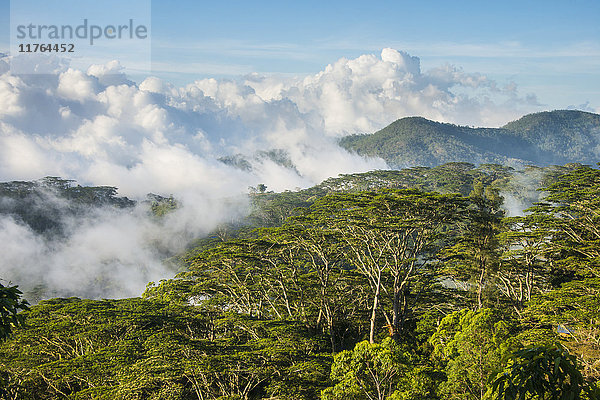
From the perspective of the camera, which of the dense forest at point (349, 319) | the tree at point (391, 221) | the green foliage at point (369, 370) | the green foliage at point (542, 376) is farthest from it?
the tree at point (391, 221)

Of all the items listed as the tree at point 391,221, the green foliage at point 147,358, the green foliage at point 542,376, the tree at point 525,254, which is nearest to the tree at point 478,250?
the tree at point 525,254

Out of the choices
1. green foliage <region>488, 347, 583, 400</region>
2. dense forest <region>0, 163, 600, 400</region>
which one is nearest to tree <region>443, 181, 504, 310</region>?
dense forest <region>0, 163, 600, 400</region>

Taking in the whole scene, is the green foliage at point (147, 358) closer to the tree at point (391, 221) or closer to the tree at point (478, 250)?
the tree at point (391, 221)

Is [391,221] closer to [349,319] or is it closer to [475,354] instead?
[349,319]

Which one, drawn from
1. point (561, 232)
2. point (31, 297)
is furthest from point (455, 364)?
point (31, 297)

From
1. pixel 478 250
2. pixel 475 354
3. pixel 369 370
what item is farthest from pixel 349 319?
pixel 475 354

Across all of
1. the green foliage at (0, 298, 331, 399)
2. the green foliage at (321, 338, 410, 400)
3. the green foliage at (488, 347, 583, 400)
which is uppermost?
the green foliage at (488, 347, 583, 400)

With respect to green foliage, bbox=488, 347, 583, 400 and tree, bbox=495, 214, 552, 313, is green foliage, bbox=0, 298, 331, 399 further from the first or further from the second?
green foliage, bbox=488, 347, 583, 400

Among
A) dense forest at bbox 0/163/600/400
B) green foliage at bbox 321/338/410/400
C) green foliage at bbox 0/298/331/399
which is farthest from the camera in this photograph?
green foliage at bbox 0/298/331/399
